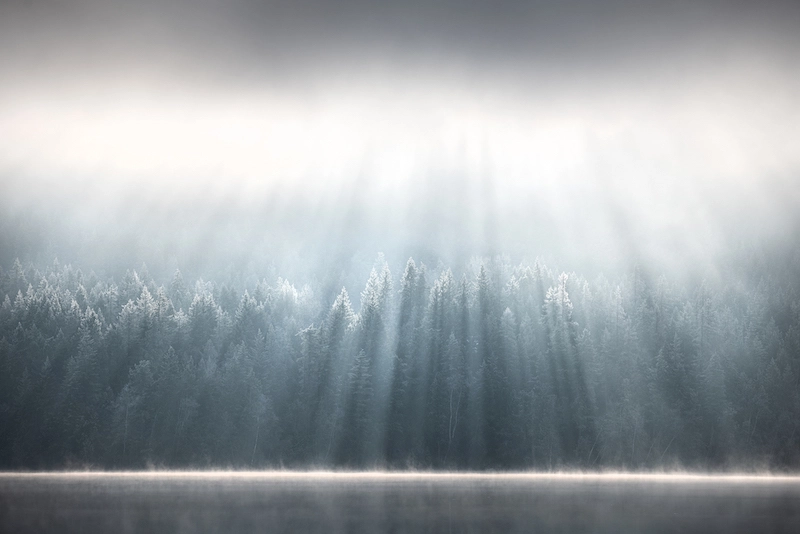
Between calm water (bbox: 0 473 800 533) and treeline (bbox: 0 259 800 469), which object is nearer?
calm water (bbox: 0 473 800 533)

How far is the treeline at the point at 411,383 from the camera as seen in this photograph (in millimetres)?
110750

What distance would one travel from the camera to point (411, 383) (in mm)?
115500

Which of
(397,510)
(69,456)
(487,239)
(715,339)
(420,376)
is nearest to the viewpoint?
(397,510)

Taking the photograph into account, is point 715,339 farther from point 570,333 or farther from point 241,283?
point 241,283

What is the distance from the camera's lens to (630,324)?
4953 inches

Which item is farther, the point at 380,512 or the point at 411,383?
the point at 411,383

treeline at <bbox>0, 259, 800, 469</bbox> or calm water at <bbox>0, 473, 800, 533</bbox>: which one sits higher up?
treeline at <bbox>0, 259, 800, 469</bbox>

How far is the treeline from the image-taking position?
363 ft

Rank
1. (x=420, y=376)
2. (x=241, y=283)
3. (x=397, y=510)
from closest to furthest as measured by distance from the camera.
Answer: (x=397, y=510) < (x=420, y=376) < (x=241, y=283)

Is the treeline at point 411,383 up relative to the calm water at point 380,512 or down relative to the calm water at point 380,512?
up

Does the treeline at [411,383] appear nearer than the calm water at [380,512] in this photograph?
No

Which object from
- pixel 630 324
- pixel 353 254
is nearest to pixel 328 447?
pixel 630 324

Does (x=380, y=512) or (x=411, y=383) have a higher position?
(x=411, y=383)

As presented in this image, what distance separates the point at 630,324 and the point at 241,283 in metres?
85.1
